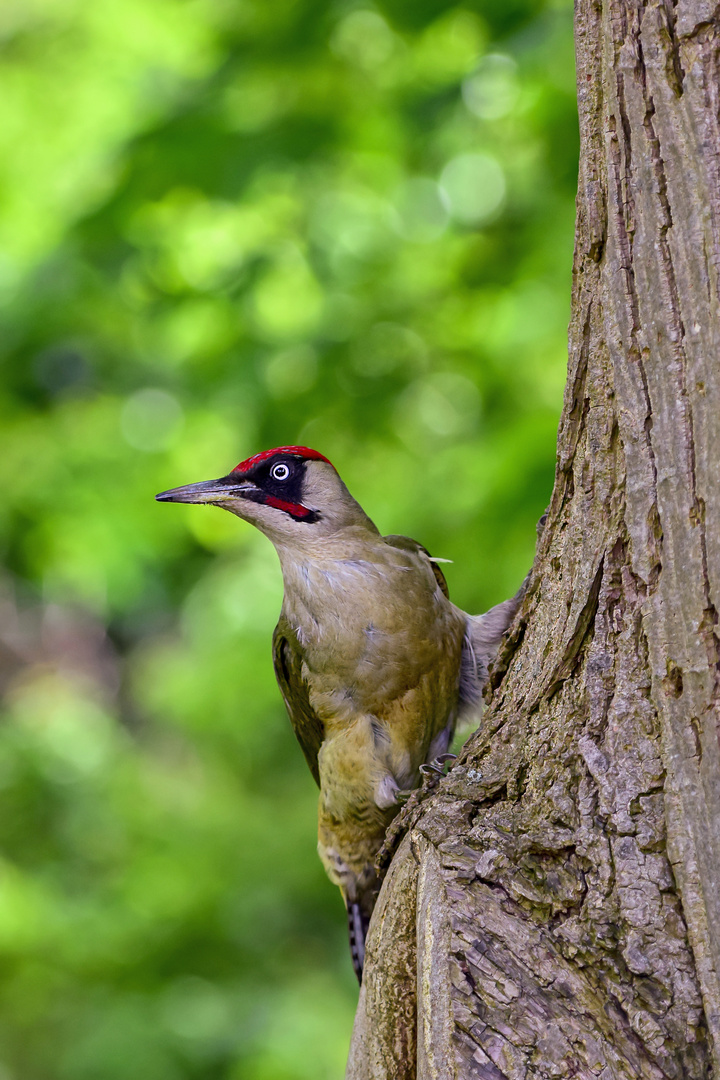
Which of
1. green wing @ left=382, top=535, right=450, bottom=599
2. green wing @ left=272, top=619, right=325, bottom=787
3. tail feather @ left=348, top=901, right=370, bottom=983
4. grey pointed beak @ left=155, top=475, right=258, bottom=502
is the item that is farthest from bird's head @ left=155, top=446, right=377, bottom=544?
tail feather @ left=348, top=901, right=370, bottom=983

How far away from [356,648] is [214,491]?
63cm

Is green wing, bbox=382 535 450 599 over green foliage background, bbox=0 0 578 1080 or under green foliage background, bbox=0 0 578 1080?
under

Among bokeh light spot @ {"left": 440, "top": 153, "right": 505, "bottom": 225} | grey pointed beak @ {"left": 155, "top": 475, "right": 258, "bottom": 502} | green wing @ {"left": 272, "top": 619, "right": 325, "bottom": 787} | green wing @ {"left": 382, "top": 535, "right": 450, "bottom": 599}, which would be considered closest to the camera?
grey pointed beak @ {"left": 155, "top": 475, "right": 258, "bottom": 502}

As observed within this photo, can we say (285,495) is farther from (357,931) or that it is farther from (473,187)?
(473,187)

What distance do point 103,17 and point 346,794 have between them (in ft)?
19.1

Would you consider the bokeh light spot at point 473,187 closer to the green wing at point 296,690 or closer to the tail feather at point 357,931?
the green wing at point 296,690

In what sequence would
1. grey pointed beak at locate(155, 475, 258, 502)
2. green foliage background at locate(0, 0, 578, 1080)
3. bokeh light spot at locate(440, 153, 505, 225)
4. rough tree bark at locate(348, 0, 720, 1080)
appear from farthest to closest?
1. bokeh light spot at locate(440, 153, 505, 225)
2. green foliage background at locate(0, 0, 578, 1080)
3. grey pointed beak at locate(155, 475, 258, 502)
4. rough tree bark at locate(348, 0, 720, 1080)

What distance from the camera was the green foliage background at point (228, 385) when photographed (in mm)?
4117

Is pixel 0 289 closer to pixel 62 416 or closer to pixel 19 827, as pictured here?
pixel 62 416

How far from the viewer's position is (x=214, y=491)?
3113 mm

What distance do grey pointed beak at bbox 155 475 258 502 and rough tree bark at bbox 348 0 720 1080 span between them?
1.42 metres

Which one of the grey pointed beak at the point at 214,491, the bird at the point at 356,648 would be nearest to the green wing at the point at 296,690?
the bird at the point at 356,648

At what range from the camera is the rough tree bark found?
1589 millimetres

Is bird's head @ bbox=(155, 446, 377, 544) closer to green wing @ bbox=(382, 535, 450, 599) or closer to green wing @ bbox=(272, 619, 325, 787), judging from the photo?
green wing @ bbox=(382, 535, 450, 599)
